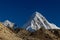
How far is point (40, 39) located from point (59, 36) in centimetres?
1479

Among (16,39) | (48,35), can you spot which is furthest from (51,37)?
(16,39)

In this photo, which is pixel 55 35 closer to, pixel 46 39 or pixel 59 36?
pixel 59 36

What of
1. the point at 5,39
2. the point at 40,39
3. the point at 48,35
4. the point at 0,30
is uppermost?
the point at 48,35

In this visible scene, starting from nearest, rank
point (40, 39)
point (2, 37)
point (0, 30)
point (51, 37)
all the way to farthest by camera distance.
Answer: point (2, 37) → point (0, 30) → point (40, 39) → point (51, 37)

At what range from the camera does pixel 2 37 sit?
42031 millimetres

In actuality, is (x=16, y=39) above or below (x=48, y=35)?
below

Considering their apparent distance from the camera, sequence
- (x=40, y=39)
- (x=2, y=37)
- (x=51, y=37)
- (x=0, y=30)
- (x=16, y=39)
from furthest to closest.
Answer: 1. (x=51, y=37)
2. (x=40, y=39)
3. (x=16, y=39)
4. (x=0, y=30)
5. (x=2, y=37)

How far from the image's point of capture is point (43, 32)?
109438 millimetres

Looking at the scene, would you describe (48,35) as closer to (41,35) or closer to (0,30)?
(41,35)

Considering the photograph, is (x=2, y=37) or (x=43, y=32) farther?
(x=43, y=32)

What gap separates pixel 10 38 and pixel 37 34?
208ft

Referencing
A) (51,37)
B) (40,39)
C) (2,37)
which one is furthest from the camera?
(51,37)

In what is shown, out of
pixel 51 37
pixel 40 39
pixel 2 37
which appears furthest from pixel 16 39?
pixel 51 37

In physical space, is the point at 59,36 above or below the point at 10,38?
above
